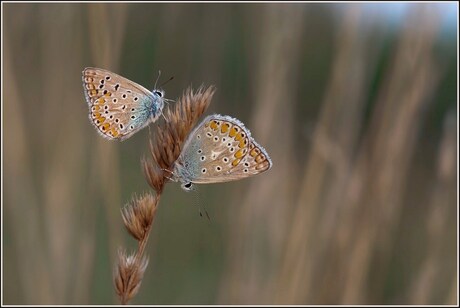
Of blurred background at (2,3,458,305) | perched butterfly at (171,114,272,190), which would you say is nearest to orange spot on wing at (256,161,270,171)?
perched butterfly at (171,114,272,190)

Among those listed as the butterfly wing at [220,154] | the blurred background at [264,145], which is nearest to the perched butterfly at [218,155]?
the butterfly wing at [220,154]

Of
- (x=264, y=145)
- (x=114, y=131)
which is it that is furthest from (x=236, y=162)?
(x=264, y=145)

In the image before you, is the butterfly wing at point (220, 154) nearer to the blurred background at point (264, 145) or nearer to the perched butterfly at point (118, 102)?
the perched butterfly at point (118, 102)

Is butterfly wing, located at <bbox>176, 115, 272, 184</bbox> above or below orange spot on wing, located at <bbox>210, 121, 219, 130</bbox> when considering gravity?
below

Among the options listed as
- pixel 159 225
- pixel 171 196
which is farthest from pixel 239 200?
pixel 171 196

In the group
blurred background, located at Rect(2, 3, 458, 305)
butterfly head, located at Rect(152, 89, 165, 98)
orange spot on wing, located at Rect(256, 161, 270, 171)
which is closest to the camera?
orange spot on wing, located at Rect(256, 161, 270, 171)

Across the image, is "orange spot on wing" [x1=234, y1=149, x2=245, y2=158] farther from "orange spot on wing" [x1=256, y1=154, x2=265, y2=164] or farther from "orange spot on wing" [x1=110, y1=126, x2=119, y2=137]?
"orange spot on wing" [x1=110, y1=126, x2=119, y2=137]
